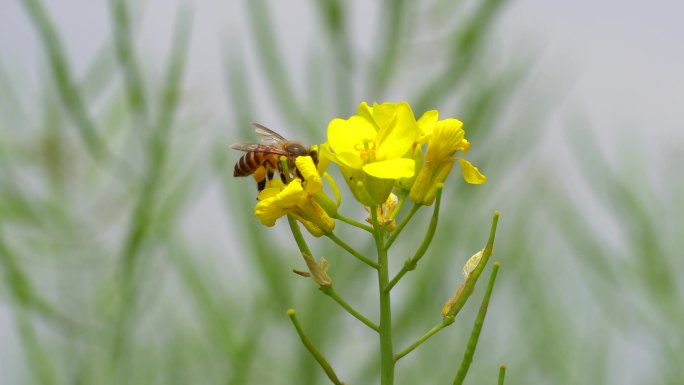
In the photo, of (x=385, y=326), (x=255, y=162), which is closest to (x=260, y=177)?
(x=255, y=162)

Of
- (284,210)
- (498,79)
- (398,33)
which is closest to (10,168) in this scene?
(398,33)

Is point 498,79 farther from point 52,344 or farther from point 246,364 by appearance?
point 52,344

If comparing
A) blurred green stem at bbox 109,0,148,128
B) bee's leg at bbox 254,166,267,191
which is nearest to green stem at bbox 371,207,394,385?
bee's leg at bbox 254,166,267,191

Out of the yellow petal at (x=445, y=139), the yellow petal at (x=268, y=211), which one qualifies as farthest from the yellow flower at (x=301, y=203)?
the yellow petal at (x=445, y=139)

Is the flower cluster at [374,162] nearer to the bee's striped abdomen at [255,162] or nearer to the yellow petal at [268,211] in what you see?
the yellow petal at [268,211]

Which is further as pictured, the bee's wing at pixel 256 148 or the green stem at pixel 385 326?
the bee's wing at pixel 256 148

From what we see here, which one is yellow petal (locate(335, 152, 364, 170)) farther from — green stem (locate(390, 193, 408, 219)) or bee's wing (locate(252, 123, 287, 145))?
bee's wing (locate(252, 123, 287, 145))
